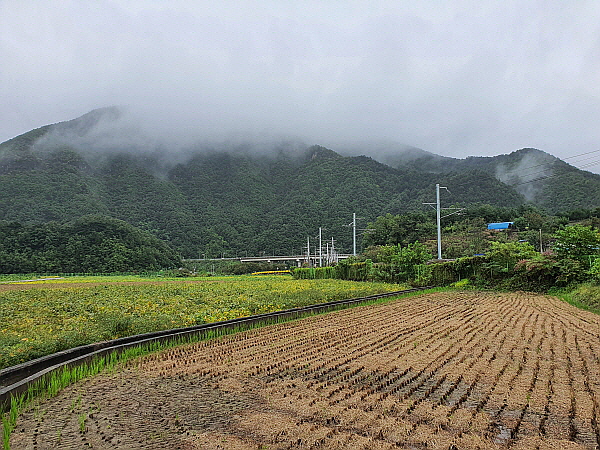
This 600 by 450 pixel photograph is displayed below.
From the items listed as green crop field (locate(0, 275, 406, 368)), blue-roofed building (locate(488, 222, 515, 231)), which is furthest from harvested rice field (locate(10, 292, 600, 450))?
blue-roofed building (locate(488, 222, 515, 231))

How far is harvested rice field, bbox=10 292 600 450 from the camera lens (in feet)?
11.5

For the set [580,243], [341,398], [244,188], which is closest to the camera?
[341,398]

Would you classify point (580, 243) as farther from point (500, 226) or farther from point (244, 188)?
point (244, 188)

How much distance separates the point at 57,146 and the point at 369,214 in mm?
70751

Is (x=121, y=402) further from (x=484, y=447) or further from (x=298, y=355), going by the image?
(x=484, y=447)

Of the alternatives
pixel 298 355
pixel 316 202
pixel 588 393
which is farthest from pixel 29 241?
pixel 588 393

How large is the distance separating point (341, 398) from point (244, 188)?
89235 millimetres

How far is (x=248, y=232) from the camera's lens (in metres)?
81.1

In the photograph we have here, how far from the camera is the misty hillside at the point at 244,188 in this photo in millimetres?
60341

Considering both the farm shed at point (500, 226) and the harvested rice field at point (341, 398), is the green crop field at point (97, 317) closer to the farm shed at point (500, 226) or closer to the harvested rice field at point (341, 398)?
the harvested rice field at point (341, 398)

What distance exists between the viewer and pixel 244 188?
92375 mm

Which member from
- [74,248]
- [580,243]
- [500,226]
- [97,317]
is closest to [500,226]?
[500,226]

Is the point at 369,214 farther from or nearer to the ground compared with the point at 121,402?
farther from the ground

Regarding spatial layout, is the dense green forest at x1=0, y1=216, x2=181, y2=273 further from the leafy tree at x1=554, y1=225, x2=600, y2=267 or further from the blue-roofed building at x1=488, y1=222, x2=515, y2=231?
the leafy tree at x1=554, y1=225, x2=600, y2=267
